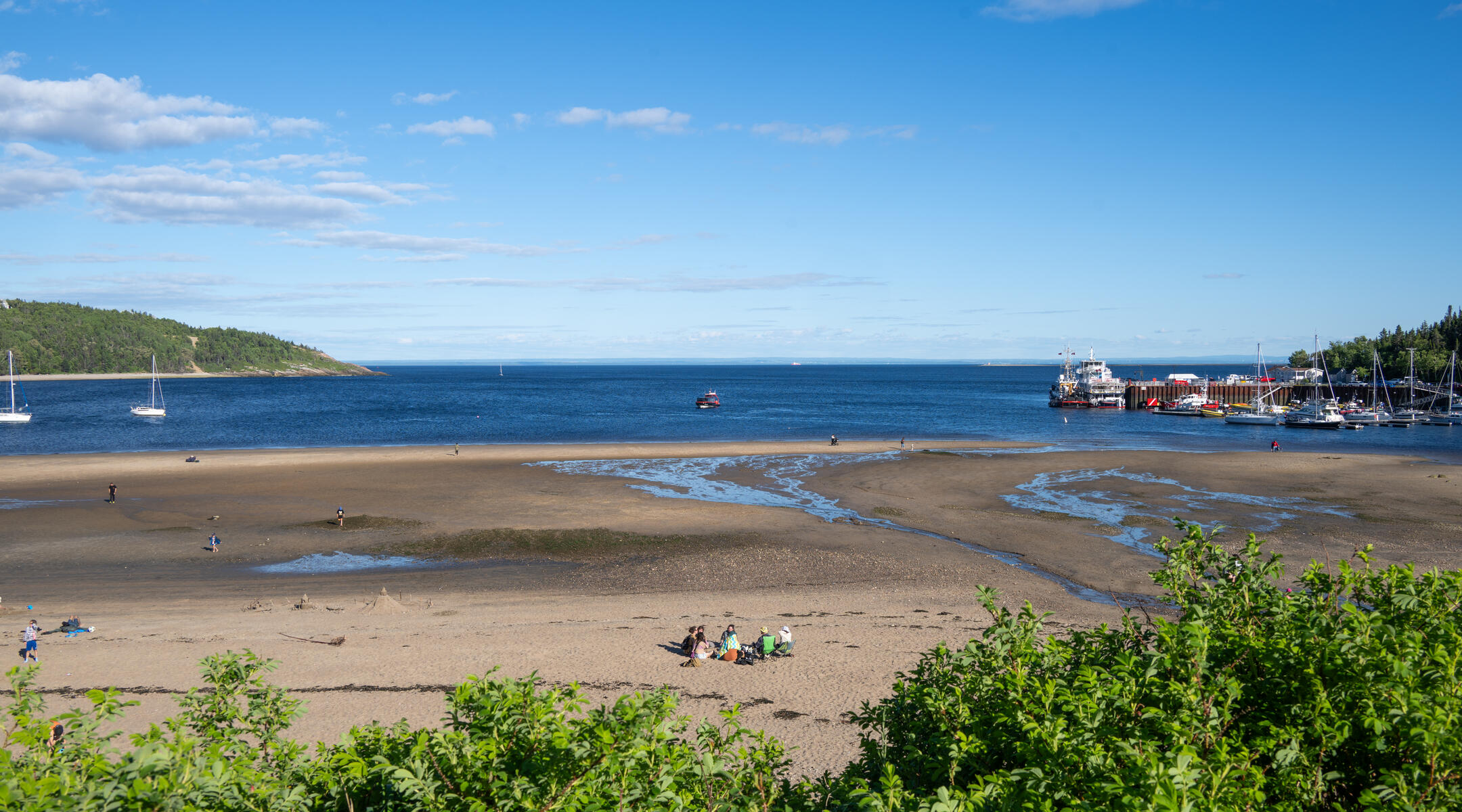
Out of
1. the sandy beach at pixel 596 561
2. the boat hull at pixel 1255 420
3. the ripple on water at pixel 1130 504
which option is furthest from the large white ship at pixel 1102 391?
the ripple on water at pixel 1130 504

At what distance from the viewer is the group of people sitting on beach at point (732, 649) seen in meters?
19.7

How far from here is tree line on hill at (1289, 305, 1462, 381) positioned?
123 m

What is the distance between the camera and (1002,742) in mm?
6531

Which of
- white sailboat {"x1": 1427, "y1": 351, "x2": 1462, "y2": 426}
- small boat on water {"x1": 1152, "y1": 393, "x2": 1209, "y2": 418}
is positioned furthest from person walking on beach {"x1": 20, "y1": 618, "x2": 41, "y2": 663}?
white sailboat {"x1": 1427, "y1": 351, "x2": 1462, "y2": 426}

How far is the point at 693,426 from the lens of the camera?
3600 inches

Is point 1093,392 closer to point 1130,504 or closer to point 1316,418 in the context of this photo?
point 1316,418

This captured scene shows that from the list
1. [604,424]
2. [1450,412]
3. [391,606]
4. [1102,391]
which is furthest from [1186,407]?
[391,606]

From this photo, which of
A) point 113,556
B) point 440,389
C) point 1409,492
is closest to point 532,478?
point 113,556

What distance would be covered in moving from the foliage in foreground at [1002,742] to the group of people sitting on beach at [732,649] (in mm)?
12112

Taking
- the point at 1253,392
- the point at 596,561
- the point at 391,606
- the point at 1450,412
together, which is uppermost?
the point at 1253,392

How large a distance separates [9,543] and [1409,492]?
69.3m

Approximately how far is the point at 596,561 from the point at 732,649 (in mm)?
12355

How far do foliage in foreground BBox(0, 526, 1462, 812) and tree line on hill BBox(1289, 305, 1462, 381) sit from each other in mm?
150566

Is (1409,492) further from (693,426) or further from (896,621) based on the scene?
(693,426)
